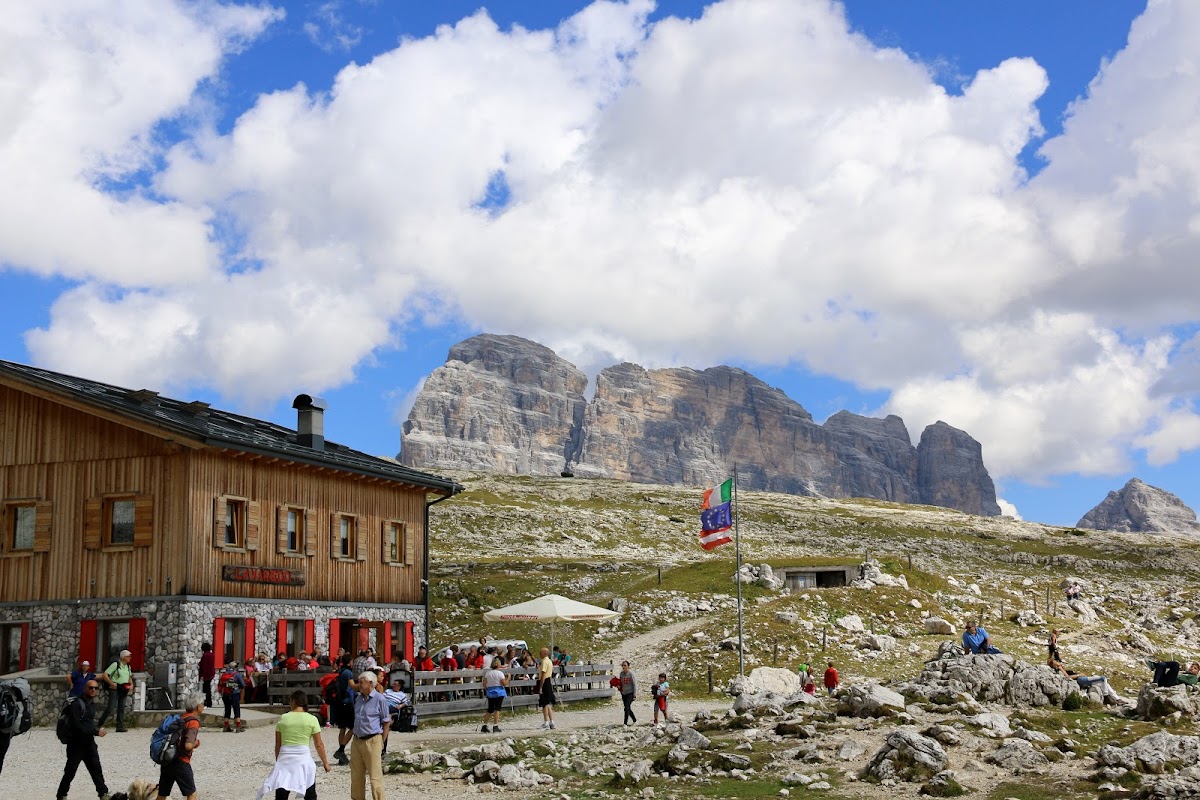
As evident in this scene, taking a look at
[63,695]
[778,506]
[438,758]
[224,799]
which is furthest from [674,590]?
[778,506]

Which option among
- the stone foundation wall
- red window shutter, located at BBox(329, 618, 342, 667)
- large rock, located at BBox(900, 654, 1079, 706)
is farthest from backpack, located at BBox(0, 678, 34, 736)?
red window shutter, located at BBox(329, 618, 342, 667)

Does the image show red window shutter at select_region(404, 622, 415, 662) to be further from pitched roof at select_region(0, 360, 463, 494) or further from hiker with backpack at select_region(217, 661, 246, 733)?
hiker with backpack at select_region(217, 661, 246, 733)

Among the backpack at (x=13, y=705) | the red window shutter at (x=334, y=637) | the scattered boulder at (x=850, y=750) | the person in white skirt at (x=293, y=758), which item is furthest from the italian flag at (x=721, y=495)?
the person in white skirt at (x=293, y=758)

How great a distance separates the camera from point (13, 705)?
18344 millimetres

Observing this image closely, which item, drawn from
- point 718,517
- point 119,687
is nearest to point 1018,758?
point 718,517

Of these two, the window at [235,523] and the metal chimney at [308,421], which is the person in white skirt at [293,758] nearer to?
the window at [235,523]

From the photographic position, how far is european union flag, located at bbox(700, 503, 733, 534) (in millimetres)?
38906

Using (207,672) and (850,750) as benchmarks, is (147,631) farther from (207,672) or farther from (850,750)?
(850,750)

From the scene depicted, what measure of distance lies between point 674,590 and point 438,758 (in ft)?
142

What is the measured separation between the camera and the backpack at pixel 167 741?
1524cm

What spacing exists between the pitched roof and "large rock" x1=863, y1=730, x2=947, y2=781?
21.2 m

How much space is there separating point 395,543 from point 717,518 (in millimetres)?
12827

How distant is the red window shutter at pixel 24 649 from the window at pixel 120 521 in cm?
359

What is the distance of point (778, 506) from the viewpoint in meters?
142
